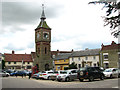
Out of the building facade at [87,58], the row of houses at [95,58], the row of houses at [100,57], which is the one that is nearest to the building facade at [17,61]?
the row of houses at [95,58]

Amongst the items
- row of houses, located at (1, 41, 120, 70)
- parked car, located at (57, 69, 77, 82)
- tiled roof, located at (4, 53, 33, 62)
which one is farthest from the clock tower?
parked car, located at (57, 69, 77, 82)

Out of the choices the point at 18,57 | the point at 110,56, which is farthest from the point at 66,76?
the point at 18,57

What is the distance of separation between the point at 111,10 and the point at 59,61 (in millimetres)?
52666

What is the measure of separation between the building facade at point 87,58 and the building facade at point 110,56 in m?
2.55

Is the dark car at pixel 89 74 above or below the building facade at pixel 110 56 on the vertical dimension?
below

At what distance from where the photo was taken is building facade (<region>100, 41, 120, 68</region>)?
4044 centimetres

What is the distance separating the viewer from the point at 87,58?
162ft

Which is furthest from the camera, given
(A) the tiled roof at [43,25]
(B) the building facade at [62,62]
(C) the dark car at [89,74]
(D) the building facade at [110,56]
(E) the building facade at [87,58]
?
(A) the tiled roof at [43,25]

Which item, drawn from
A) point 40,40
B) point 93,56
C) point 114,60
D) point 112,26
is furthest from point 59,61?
point 112,26

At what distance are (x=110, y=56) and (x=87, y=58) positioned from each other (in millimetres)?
8725

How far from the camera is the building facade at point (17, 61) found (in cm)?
7612

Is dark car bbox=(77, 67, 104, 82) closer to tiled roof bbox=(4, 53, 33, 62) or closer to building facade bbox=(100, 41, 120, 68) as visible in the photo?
building facade bbox=(100, 41, 120, 68)

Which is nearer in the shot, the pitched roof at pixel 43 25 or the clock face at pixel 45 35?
the clock face at pixel 45 35

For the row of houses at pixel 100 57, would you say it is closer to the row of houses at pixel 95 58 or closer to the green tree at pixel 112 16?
the row of houses at pixel 95 58
